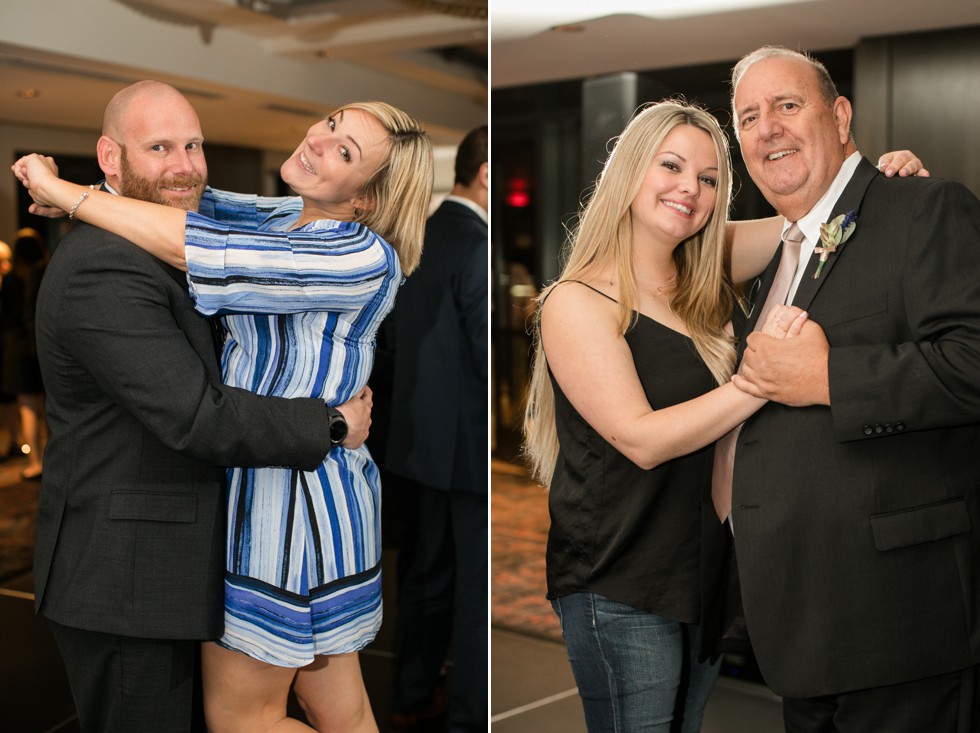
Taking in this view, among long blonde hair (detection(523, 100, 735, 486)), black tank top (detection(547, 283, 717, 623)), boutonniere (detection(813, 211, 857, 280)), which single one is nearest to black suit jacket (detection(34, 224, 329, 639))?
black tank top (detection(547, 283, 717, 623))

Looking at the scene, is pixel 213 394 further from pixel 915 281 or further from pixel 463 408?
pixel 915 281

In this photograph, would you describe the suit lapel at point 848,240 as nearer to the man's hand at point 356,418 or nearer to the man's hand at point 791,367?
the man's hand at point 791,367

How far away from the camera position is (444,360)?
291 cm

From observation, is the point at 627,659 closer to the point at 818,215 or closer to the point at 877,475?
the point at 877,475

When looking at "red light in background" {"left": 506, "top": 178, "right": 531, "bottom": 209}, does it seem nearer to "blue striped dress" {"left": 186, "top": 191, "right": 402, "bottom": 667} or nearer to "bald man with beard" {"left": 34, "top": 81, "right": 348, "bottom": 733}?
"blue striped dress" {"left": 186, "top": 191, "right": 402, "bottom": 667}

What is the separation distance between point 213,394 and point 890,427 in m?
1.36

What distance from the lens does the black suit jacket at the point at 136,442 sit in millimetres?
1971

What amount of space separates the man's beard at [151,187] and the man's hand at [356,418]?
585 mm

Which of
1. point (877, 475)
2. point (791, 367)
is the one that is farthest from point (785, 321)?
point (877, 475)

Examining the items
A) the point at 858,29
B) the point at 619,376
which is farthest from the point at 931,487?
the point at 858,29

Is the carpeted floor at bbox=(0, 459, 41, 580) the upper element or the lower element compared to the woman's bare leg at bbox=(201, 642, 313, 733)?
upper

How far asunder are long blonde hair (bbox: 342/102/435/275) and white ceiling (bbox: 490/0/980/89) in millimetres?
457

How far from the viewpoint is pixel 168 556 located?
83.0 inches

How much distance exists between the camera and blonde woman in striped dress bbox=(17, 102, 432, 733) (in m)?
2.02
